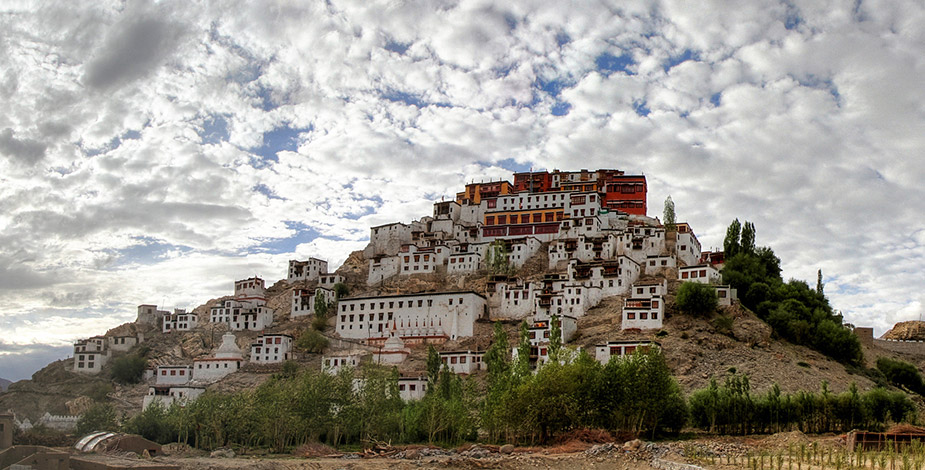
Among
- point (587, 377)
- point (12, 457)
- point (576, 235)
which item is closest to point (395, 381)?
point (587, 377)

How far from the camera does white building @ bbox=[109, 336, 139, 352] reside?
89875mm

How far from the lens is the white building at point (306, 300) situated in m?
91.2

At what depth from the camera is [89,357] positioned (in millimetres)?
86875

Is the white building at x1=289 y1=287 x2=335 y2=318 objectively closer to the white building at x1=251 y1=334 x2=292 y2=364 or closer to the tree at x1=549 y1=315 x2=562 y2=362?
the white building at x1=251 y1=334 x2=292 y2=364

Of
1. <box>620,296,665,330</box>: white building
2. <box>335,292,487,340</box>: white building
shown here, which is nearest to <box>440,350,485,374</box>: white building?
<box>335,292,487,340</box>: white building

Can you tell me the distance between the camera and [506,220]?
100 meters

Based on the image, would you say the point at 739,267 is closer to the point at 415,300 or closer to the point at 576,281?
the point at 576,281

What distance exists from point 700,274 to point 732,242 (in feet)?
32.0

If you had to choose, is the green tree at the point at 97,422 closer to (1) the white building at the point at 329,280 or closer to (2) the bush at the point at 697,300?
(1) the white building at the point at 329,280

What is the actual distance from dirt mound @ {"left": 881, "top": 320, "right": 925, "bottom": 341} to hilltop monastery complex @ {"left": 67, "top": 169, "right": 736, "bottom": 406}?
1080 inches

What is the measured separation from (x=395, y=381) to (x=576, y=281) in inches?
1022

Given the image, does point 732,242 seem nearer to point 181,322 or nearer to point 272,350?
point 272,350

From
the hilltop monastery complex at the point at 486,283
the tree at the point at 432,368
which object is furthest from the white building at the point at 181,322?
the tree at the point at 432,368

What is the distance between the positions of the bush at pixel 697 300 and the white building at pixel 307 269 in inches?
1789
